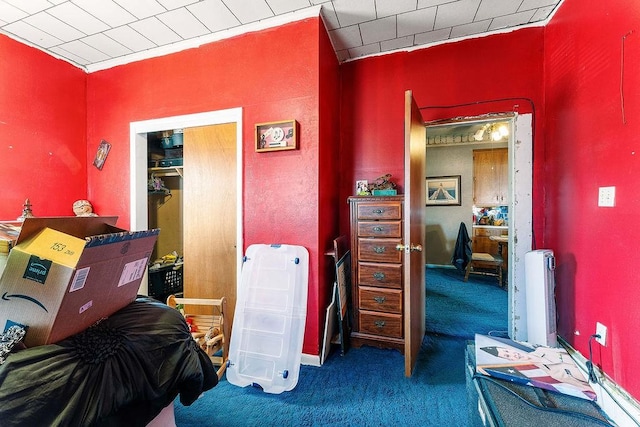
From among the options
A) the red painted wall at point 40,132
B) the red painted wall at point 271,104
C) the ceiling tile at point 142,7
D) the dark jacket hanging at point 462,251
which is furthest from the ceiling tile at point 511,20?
the red painted wall at point 40,132

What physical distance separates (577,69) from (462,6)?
92 centimetres

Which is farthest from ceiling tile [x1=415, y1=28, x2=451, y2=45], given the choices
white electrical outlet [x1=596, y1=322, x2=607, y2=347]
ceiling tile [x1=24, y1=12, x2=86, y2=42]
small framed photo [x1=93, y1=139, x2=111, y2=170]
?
small framed photo [x1=93, y1=139, x2=111, y2=170]

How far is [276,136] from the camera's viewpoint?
2150 mm

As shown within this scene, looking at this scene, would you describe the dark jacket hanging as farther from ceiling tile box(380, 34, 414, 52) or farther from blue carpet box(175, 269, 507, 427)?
ceiling tile box(380, 34, 414, 52)

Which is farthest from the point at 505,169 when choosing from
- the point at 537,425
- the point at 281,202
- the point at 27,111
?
A: the point at 27,111

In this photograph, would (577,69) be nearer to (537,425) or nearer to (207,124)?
(537,425)

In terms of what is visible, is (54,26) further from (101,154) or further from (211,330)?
(211,330)

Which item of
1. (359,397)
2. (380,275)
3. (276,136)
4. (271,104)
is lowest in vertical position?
(359,397)

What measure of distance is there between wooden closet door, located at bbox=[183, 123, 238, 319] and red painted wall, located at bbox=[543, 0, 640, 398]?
252 centimetres

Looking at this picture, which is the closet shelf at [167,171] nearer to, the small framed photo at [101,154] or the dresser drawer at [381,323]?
the small framed photo at [101,154]

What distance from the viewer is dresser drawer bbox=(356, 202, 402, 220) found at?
7.16 feet

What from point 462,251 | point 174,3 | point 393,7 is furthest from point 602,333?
point 174,3

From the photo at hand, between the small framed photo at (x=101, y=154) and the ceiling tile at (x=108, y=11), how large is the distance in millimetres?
1146

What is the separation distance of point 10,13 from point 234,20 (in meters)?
1.70
